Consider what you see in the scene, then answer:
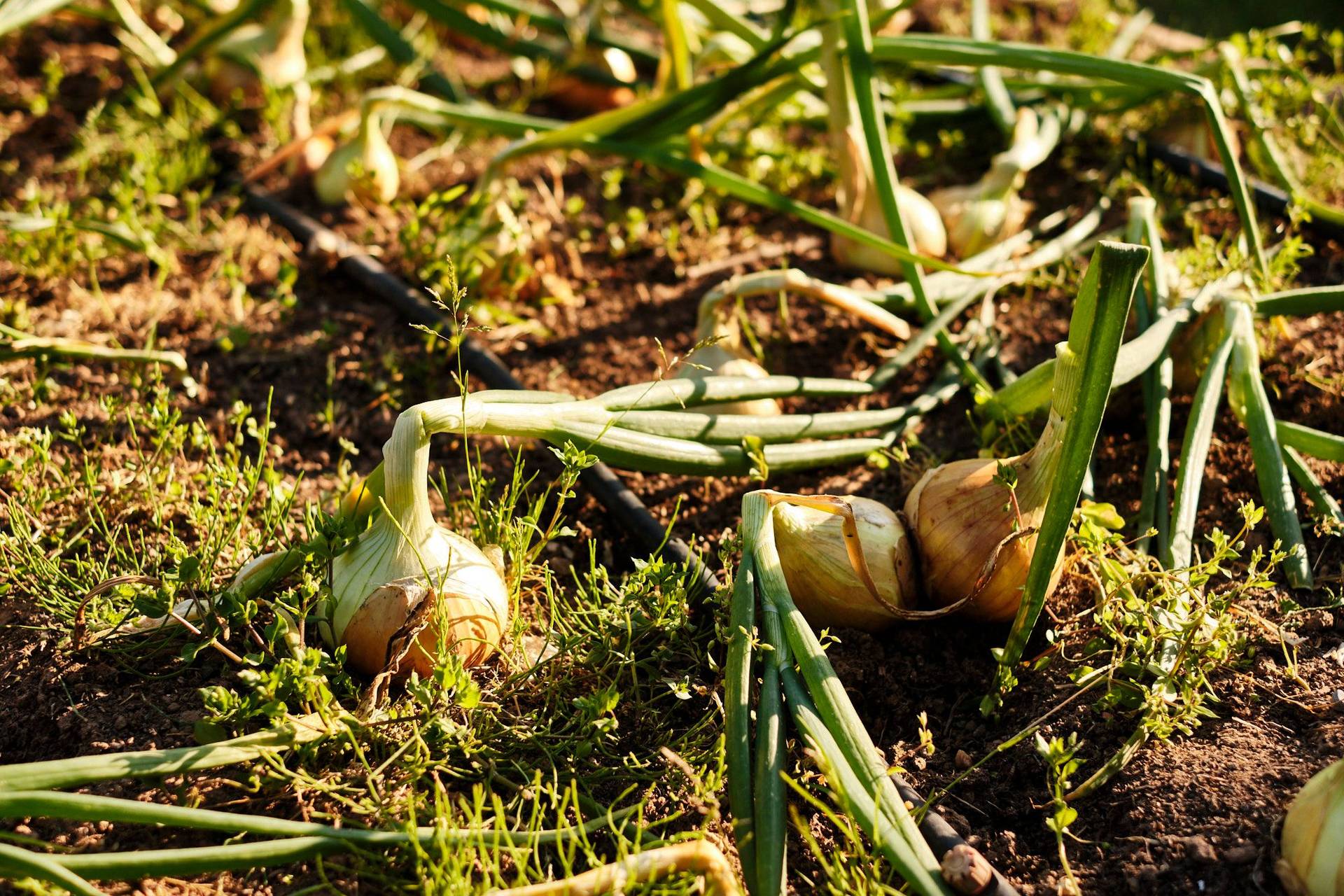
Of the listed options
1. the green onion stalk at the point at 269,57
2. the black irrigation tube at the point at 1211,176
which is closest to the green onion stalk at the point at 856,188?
the black irrigation tube at the point at 1211,176

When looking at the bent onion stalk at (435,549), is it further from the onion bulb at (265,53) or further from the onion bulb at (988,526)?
the onion bulb at (265,53)

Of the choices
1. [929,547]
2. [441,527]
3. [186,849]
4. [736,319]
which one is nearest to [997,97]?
[736,319]

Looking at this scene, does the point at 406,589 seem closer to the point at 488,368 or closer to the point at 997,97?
the point at 488,368

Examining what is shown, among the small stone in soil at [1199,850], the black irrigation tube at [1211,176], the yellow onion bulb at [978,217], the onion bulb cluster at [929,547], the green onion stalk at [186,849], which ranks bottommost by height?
the small stone in soil at [1199,850]

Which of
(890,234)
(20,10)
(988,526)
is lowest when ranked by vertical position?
(988,526)

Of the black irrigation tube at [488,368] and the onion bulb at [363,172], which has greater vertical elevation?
the onion bulb at [363,172]

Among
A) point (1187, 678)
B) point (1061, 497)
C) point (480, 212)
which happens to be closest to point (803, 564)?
point (1061, 497)

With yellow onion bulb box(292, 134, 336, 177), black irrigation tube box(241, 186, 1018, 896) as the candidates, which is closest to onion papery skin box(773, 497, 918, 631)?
black irrigation tube box(241, 186, 1018, 896)
